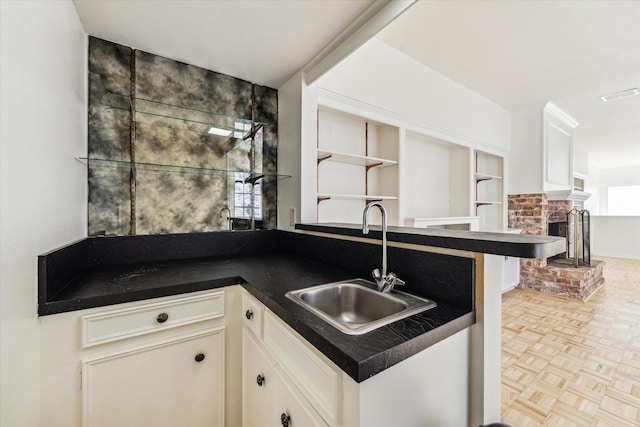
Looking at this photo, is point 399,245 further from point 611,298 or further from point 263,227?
point 611,298

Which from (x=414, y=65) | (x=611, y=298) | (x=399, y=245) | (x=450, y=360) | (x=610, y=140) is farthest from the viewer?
(x=610, y=140)

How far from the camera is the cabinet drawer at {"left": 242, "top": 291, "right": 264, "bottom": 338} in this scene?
3.76ft

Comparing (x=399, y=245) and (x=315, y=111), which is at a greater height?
(x=315, y=111)

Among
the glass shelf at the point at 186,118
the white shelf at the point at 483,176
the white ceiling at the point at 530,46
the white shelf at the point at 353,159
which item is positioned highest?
the white ceiling at the point at 530,46

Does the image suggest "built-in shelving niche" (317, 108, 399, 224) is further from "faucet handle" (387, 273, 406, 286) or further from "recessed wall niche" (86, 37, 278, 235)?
"faucet handle" (387, 273, 406, 286)

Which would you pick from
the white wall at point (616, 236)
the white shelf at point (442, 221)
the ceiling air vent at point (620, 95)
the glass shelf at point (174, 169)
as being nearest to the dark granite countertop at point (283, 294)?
the glass shelf at point (174, 169)

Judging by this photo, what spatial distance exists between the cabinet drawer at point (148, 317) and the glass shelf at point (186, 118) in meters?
1.15

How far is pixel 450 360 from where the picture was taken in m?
0.88

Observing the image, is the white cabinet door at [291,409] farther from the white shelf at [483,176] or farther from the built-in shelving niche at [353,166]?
the white shelf at [483,176]

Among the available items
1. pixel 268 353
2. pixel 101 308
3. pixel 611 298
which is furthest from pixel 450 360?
pixel 611 298

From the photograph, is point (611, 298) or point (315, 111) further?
point (611, 298)

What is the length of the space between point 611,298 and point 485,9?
13.8 feet

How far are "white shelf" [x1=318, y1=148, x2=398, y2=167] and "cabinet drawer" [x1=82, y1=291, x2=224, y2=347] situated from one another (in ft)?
4.18

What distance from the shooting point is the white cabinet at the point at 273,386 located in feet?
2.59
